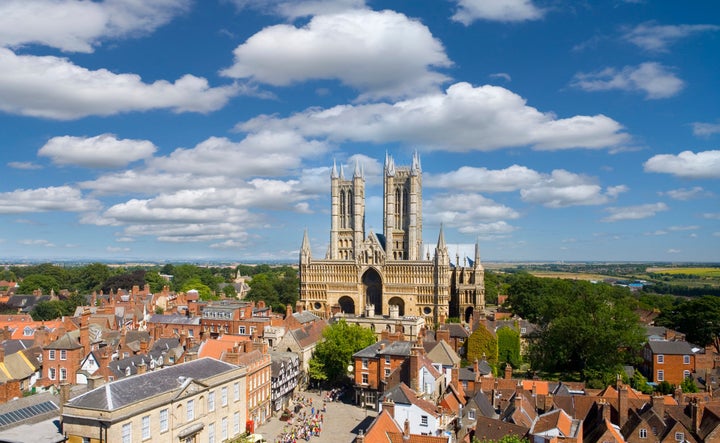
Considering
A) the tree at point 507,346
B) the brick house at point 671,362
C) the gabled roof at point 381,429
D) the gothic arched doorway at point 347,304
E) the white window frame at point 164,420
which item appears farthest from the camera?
the gothic arched doorway at point 347,304

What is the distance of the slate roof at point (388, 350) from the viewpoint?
48062mm

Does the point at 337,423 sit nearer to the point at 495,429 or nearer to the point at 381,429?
the point at 381,429

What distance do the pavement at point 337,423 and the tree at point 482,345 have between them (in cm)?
1350

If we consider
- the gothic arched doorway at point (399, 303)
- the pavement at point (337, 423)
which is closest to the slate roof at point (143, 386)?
the pavement at point (337, 423)

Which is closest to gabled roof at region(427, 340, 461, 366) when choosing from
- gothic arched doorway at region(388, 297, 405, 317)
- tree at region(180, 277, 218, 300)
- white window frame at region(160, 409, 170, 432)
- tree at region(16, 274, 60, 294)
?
white window frame at region(160, 409, 170, 432)

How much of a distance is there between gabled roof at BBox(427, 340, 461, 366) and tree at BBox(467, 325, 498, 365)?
20.2 ft

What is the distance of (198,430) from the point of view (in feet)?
113

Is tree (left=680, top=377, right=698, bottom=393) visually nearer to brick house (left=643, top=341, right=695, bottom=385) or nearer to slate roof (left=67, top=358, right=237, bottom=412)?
brick house (left=643, top=341, right=695, bottom=385)

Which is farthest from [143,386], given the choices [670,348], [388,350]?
[670,348]

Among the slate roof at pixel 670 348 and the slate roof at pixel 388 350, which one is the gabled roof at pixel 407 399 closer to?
the slate roof at pixel 388 350

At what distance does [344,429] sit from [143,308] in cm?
4925

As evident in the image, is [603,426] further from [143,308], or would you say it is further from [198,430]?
[143,308]

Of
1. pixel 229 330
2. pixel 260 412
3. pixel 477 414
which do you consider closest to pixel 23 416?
pixel 260 412

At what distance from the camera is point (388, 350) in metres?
48.8
